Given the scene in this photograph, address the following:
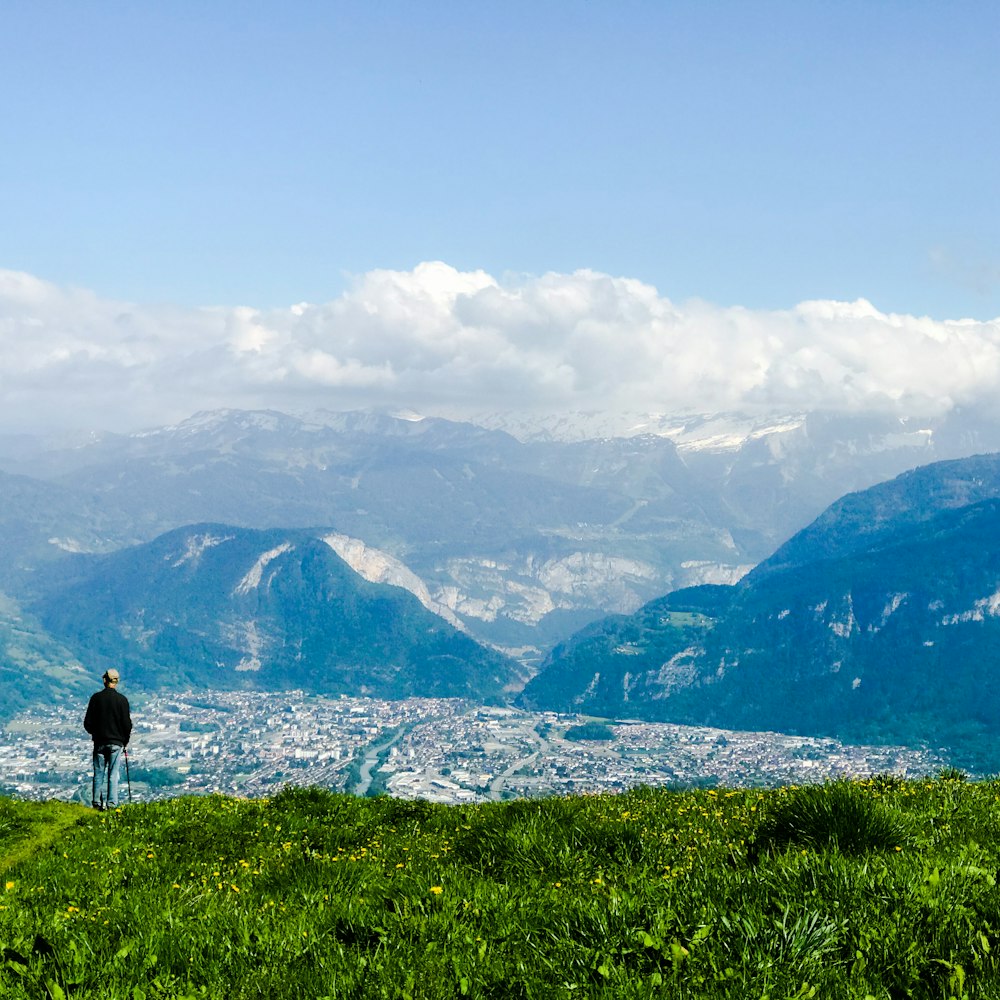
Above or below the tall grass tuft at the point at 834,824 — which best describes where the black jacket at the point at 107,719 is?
below

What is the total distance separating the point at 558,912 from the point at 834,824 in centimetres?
469

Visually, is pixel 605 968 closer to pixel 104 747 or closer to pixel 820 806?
pixel 820 806

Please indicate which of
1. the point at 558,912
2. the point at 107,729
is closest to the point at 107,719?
the point at 107,729

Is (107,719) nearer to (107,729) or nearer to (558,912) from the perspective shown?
(107,729)

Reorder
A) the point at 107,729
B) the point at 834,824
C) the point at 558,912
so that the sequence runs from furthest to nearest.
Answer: the point at 107,729 → the point at 834,824 → the point at 558,912

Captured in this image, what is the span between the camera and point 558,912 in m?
8.09

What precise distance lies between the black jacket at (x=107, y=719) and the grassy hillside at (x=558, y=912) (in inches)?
375

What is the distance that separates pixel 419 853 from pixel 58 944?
601 centimetres

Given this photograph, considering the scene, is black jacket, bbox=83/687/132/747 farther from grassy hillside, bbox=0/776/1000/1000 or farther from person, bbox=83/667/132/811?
grassy hillside, bbox=0/776/1000/1000

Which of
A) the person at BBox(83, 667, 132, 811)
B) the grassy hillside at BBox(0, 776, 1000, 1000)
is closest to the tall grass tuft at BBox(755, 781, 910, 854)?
the grassy hillside at BBox(0, 776, 1000, 1000)

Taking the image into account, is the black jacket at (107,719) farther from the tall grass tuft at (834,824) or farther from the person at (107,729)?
the tall grass tuft at (834,824)

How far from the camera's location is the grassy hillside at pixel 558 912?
265 inches

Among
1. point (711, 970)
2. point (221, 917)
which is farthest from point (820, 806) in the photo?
point (221, 917)

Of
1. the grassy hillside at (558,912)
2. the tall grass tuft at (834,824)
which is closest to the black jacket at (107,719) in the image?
the grassy hillside at (558,912)
